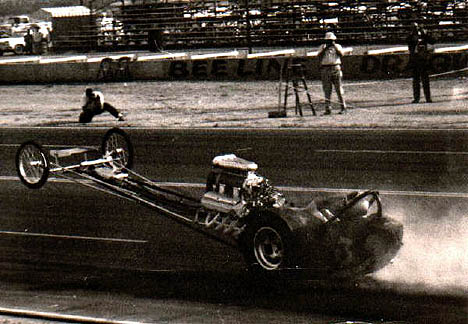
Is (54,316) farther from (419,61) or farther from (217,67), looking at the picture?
(217,67)

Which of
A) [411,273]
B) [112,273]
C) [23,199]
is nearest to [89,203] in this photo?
[23,199]

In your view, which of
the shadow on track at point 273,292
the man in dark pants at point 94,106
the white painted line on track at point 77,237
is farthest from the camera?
the man in dark pants at point 94,106

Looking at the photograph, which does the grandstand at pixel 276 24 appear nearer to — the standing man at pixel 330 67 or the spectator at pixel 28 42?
the spectator at pixel 28 42

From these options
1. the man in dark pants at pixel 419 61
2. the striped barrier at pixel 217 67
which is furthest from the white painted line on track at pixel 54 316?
the striped barrier at pixel 217 67

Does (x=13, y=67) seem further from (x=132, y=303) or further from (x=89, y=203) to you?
(x=132, y=303)

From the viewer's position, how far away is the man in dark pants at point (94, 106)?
20.5 metres

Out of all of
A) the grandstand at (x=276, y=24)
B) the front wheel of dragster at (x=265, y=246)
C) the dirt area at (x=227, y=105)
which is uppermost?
the grandstand at (x=276, y=24)

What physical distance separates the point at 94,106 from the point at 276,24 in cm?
2036

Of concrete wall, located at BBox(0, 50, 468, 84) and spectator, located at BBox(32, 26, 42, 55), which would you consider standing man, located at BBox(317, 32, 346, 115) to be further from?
spectator, located at BBox(32, 26, 42, 55)

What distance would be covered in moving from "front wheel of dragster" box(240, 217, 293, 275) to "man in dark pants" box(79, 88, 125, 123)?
1226 cm

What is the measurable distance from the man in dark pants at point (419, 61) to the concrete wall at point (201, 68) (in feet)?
11.5

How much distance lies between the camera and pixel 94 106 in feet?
71.6

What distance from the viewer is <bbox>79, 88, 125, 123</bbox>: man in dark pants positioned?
2053 cm

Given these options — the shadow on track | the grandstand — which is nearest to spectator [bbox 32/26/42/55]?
the grandstand
